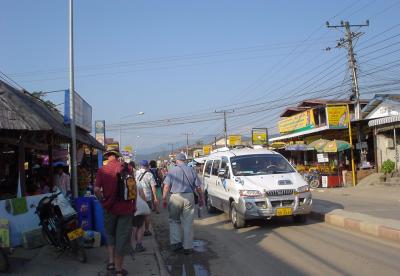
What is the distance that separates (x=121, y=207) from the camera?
22.3 ft

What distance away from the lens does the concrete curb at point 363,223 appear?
9.61 m

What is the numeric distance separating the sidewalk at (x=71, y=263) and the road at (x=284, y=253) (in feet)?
1.25

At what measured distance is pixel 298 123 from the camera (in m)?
37.9

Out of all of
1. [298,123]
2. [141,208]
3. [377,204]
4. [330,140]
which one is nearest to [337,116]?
[330,140]

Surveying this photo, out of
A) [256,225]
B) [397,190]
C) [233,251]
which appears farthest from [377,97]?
[233,251]

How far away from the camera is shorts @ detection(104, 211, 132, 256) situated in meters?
6.77

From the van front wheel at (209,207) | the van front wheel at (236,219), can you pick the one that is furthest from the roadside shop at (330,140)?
the van front wheel at (236,219)

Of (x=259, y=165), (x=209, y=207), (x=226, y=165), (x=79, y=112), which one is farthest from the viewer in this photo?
(x=209, y=207)

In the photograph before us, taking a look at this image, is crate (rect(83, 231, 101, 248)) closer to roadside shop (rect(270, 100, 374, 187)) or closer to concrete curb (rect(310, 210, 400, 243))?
concrete curb (rect(310, 210, 400, 243))

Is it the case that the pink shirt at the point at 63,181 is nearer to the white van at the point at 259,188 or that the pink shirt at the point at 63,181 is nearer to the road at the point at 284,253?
the road at the point at 284,253

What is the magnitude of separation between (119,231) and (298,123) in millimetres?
32371

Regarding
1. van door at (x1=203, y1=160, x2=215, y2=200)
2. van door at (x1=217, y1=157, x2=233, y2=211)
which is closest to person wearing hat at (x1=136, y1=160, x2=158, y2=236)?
van door at (x1=217, y1=157, x2=233, y2=211)

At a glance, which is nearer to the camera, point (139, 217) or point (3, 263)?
point (3, 263)

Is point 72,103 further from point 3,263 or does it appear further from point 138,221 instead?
point 3,263
